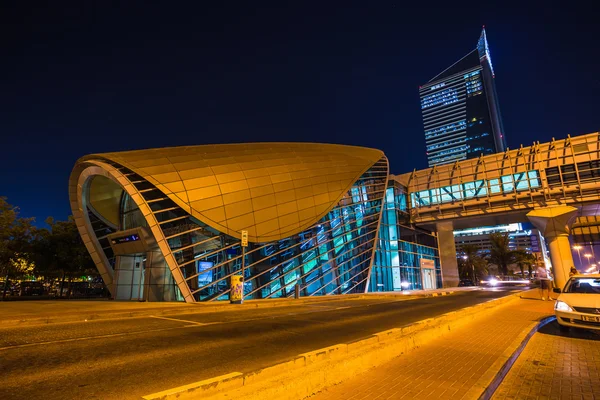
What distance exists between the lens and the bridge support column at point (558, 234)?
32.6m

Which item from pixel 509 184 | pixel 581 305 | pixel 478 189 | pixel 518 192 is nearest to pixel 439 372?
pixel 581 305

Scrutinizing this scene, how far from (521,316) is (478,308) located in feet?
6.84

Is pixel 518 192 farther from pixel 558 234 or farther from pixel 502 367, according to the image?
pixel 502 367

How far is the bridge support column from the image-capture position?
107 ft

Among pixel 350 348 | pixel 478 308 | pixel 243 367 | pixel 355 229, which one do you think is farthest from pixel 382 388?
pixel 355 229

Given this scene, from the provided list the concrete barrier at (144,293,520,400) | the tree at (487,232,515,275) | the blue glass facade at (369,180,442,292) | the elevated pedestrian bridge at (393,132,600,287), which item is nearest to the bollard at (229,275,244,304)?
the concrete barrier at (144,293,520,400)

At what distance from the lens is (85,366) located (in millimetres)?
5773

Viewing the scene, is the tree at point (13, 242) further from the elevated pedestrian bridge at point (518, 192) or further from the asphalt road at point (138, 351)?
the elevated pedestrian bridge at point (518, 192)

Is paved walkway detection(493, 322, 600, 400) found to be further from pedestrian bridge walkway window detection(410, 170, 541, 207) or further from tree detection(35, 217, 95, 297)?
tree detection(35, 217, 95, 297)

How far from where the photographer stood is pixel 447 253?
43625 millimetres

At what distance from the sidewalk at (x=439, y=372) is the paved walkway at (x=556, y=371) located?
0.31m

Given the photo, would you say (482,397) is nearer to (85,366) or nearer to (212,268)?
(85,366)

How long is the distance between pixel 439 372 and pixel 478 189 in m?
39.2

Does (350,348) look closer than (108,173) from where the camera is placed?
Yes
